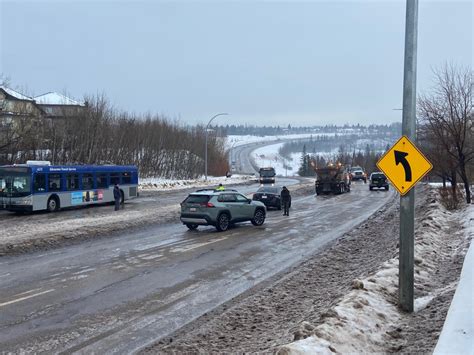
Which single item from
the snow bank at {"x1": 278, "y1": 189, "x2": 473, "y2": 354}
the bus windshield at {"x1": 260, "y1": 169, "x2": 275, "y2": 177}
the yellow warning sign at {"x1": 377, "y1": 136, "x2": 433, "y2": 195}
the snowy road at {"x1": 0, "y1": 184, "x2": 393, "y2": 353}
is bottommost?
the snowy road at {"x1": 0, "y1": 184, "x2": 393, "y2": 353}

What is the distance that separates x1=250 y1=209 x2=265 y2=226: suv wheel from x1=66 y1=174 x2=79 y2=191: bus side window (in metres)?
13.3

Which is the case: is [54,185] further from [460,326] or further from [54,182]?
[460,326]

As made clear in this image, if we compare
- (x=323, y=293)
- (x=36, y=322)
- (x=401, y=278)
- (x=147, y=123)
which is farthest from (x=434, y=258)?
(x=147, y=123)

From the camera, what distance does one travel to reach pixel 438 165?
1216 inches

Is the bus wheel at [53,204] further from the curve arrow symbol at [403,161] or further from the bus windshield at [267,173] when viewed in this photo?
the bus windshield at [267,173]

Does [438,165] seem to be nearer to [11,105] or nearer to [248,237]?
[248,237]

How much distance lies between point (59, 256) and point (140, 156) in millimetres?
57297

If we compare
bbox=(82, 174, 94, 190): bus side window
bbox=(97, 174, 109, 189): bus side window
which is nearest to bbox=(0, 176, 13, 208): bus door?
bbox=(82, 174, 94, 190): bus side window

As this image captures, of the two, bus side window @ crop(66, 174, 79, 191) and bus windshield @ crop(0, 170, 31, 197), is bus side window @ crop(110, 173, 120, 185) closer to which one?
bus side window @ crop(66, 174, 79, 191)

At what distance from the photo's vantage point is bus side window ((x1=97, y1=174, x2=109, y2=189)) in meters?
33.4

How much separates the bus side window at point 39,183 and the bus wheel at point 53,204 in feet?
3.05

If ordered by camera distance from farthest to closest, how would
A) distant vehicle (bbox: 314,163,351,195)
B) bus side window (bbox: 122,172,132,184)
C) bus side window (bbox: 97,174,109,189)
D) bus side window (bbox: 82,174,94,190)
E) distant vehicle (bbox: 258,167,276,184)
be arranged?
distant vehicle (bbox: 258,167,276,184)
distant vehicle (bbox: 314,163,351,195)
bus side window (bbox: 122,172,132,184)
bus side window (bbox: 97,174,109,189)
bus side window (bbox: 82,174,94,190)

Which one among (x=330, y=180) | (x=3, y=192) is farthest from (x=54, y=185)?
(x=330, y=180)

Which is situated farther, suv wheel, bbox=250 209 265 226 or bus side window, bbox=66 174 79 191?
bus side window, bbox=66 174 79 191
